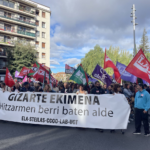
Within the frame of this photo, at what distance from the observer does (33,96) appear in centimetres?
575

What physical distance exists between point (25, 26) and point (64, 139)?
122ft

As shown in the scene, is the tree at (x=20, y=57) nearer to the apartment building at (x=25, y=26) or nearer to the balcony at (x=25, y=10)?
the apartment building at (x=25, y=26)

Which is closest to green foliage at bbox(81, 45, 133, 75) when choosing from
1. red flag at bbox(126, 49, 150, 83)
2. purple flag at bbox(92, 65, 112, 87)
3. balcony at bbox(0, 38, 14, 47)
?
balcony at bbox(0, 38, 14, 47)

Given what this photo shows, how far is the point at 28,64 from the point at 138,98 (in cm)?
2688

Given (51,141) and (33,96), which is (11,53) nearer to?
(33,96)

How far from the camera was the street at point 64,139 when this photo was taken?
155 inches

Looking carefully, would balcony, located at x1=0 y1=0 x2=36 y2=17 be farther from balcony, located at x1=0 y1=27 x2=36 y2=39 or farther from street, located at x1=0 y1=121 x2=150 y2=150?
street, located at x1=0 y1=121 x2=150 y2=150

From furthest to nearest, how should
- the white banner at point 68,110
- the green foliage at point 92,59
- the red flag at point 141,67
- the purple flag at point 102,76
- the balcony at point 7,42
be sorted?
1. the green foliage at point 92,59
2. the balcony at point 7,42
3. the purple flag at point 102,76
4. the red flag at point 141,67
5. the white banner at point 68,110

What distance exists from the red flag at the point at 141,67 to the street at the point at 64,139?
2.12 metres

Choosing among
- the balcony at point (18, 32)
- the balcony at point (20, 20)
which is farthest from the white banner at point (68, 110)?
the balcony at point (20, 20)

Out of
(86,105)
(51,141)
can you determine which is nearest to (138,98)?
(86,105)

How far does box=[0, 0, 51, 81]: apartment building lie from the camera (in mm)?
32881

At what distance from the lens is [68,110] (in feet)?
17.5

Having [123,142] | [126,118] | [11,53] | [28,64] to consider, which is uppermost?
[11,53]
